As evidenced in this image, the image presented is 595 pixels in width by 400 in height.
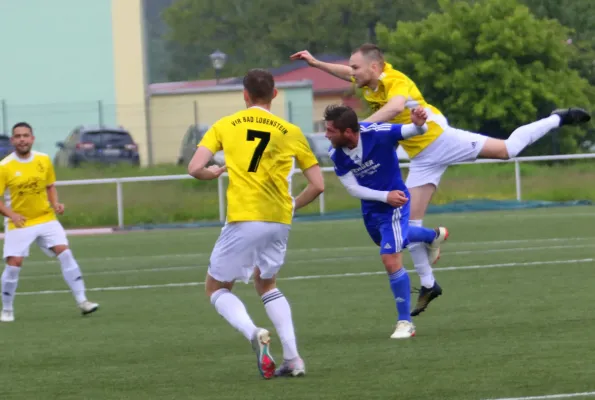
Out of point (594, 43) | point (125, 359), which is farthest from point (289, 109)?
point (125, 359)

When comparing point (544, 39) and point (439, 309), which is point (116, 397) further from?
point (544, 39)

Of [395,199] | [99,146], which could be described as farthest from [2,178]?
[99,146]

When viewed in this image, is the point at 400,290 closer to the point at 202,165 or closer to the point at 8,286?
the point at 202,165

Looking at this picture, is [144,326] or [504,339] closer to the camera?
[504,339]

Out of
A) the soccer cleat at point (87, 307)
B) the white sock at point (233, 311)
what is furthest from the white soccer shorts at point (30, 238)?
the white sock at point (233, 311)

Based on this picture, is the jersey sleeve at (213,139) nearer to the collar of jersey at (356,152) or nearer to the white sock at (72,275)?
the collar of jersey at (356,152)

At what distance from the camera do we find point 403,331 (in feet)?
32.0

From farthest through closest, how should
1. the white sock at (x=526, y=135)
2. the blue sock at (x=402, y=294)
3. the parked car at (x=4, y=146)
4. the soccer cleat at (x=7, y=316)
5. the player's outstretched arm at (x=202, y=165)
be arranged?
the parked car at (x=4, y=146) → the soccer cleat at (x=7, y=316) → the white sock at (x=526, y=135) → the blue sock at (x=402, y=294) → the player's outstretched arm at (x=202, y=165)

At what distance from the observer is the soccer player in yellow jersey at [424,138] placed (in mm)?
10469

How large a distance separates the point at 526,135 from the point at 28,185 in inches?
189

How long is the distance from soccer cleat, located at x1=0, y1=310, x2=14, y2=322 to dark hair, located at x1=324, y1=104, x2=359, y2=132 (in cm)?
470

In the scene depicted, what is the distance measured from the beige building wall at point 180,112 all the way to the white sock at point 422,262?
86.8ft

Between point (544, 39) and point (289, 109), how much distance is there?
8.47 metres

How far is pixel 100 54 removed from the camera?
49.7 meters
